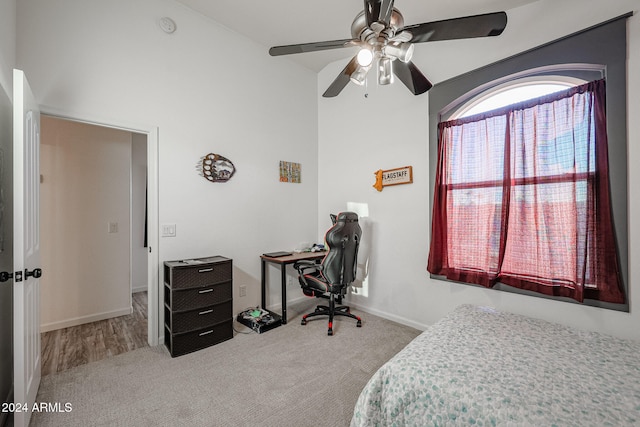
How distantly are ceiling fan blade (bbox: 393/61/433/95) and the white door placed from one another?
2.38 meters

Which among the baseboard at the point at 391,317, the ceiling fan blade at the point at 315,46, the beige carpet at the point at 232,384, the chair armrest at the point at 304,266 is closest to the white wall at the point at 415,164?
the baseboard at the point at 391,317

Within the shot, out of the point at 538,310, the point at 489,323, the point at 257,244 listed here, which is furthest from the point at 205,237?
the point at 538,310

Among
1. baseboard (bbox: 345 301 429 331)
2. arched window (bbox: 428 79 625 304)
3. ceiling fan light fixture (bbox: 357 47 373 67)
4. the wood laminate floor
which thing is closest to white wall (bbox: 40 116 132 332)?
the wood laminate floor

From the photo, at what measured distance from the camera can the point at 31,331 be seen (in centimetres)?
173

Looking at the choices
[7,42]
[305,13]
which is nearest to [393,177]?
[305,13]

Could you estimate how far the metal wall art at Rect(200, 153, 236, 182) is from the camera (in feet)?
9.66

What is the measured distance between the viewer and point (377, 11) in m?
1.58

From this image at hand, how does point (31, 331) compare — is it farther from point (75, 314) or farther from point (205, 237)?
point (75, 314)

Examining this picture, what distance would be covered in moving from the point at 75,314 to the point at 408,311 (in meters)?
3.82

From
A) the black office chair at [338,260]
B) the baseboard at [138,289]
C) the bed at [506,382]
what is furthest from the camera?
the baseboard at [138,289]

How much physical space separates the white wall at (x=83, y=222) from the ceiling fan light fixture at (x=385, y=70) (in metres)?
3.24

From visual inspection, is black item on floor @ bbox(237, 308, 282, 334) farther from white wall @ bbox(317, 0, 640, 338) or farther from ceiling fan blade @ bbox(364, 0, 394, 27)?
ceiling fan blade @ bbox(364, 0, 394, 27)

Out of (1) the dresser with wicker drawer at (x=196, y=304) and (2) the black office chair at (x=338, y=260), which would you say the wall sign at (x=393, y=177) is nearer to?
(2) the black office chair at (x=338, y=260)

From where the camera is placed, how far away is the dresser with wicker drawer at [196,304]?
2422mm
